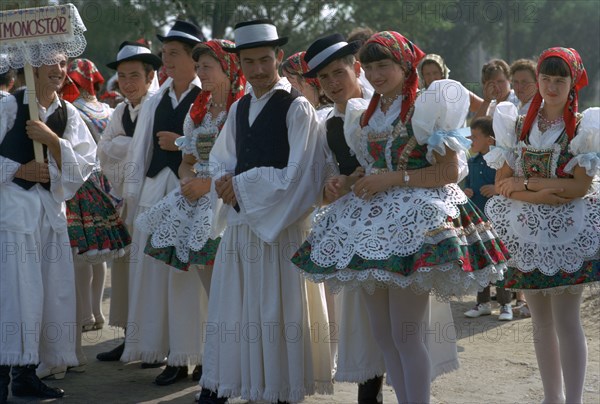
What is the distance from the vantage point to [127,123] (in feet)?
18.9

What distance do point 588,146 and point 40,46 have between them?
287cm

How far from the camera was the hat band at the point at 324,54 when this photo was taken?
4172 millimetres

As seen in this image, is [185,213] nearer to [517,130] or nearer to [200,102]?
[200,102]

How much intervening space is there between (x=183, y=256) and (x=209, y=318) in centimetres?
50

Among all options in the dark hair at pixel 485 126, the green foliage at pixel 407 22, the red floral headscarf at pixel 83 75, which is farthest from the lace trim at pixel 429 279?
the green foliage at pixel 407 22

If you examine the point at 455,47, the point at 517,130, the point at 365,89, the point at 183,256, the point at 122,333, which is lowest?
the point at 122,333

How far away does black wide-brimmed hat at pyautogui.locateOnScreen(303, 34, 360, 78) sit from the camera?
4.16m

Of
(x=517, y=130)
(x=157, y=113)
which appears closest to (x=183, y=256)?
(x=157, y=113)

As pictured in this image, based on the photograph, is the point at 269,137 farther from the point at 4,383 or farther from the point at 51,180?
the point at 4,383

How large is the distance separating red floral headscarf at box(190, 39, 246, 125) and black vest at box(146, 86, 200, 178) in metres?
0.24

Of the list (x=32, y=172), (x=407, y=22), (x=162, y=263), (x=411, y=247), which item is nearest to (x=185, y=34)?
(x=32, y=172)

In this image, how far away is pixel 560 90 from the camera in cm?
405

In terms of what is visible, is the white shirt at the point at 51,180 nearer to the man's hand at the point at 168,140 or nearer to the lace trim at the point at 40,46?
the lace trim at the point at 40,46

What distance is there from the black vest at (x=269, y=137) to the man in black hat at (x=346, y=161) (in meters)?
0.21
